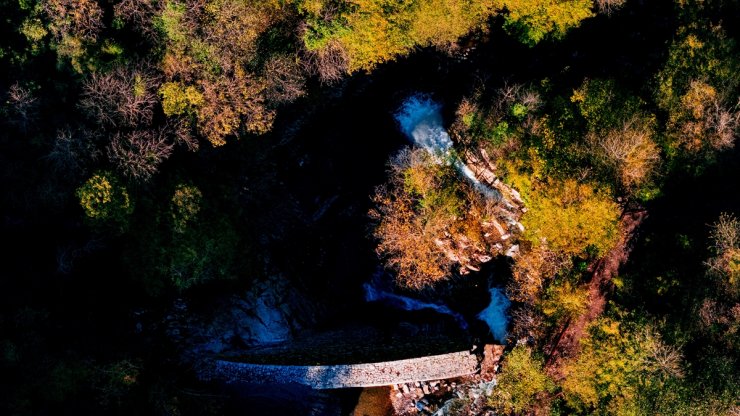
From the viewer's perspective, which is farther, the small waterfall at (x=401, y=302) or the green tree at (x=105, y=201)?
the small waterfall at (x=401, y=302)

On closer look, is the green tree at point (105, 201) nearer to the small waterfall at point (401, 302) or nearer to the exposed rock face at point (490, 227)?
the small waterfall at point (401, 302)

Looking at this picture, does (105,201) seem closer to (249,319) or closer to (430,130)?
(249,319)

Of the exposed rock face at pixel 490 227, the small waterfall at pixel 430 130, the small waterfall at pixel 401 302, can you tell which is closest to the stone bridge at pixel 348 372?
the small waterfall at pixel 401 302

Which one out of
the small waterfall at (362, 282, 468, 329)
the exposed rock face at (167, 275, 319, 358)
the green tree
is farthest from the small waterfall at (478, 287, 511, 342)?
the green tree

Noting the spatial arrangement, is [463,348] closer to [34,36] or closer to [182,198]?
[182,198]

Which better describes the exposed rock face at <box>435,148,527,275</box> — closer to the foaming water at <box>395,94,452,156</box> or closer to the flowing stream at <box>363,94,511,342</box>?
the flowing stream at <box>363,94,511,342</box>

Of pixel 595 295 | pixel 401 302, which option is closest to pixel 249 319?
pixel 401 302
